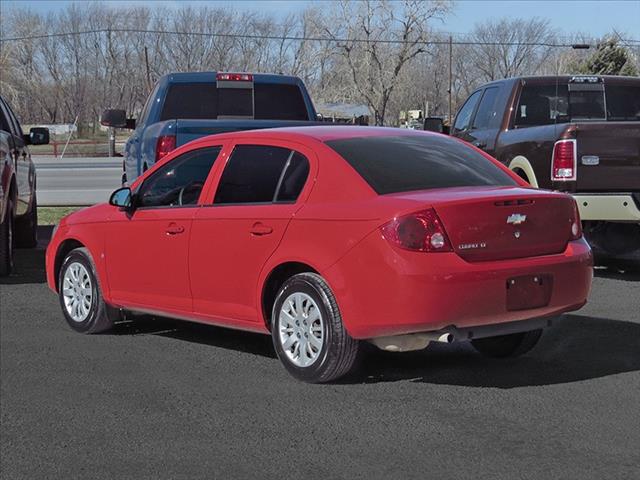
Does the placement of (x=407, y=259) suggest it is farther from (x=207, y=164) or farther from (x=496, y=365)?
(x=207, y=164)

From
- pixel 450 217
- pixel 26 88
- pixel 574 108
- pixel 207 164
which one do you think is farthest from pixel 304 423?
pixel 26 88

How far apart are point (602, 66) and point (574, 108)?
3726 centimetres

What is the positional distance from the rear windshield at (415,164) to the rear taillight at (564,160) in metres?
3.22

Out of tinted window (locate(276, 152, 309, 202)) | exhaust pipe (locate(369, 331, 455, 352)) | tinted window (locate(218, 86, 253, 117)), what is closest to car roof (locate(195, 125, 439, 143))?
tinted window (locate(276, 152, 309, 202))

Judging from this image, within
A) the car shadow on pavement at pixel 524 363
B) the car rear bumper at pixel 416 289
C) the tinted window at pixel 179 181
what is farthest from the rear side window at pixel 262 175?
the car shadow on pavement at pixel 524 363

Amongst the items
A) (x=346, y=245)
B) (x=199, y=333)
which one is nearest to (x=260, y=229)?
(x=346, y=245)

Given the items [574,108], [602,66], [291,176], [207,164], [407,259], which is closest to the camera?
[407,259]

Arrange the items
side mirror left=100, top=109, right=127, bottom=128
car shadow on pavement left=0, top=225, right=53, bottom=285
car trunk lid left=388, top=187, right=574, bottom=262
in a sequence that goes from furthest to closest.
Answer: side mirror left=100, top=109, right=127, bottom=128 → car shadow on pavement left=0, top=225, right=53, bottom=285 → car trunk lid left=388, top=187, right=574, bottom=262

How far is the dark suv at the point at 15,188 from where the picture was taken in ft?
31.0

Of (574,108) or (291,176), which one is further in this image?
(574,108)

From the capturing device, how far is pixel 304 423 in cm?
485

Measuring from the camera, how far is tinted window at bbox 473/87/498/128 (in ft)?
38.5

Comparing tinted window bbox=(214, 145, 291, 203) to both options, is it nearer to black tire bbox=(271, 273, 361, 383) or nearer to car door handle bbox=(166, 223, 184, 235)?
car door handle bbox=(166, 223, 184, 235)

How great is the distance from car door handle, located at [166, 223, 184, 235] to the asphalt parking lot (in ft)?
2.83
